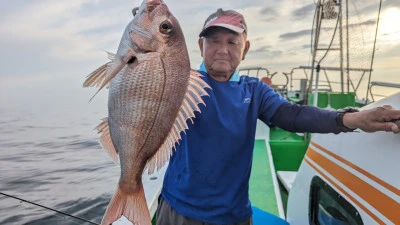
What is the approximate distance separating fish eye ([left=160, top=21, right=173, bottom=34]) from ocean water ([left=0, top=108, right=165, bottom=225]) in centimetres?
280

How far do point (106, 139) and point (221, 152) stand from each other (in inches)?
29.9

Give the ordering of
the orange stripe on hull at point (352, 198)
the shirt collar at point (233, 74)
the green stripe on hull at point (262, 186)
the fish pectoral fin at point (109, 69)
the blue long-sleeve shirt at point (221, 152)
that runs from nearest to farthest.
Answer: the fish pectoral fin at point (109, 69), the orange stripe on hull at point (352, 198), the blue long-sleeve shirt at point (221, 152), the shirt collar at point (233, 74), the green stripe on hull at point (262, 186)

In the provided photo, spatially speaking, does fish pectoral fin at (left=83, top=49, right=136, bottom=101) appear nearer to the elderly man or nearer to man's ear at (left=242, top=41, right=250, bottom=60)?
the elderly man

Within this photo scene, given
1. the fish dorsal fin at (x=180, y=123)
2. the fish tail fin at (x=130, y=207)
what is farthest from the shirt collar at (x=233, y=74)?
→ the fish tail fin at (x=130, y=207)

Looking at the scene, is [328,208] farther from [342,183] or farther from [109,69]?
[109,69]

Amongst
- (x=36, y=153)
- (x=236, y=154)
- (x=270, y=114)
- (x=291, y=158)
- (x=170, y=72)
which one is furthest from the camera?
(x=36, y=153)

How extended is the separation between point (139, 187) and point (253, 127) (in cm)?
92

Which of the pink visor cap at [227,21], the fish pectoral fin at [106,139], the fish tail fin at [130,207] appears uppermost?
the pink visor cap at [227,21]

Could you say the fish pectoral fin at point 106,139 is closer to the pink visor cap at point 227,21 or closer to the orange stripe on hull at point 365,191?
the pink visor cap at point 227,21

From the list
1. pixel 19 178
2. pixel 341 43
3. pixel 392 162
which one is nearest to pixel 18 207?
pixel 19 178

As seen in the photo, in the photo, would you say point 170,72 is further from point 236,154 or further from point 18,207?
point 18,207

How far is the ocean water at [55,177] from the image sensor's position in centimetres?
589

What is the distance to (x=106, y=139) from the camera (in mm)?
1652

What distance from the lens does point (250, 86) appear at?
2.34 metres
